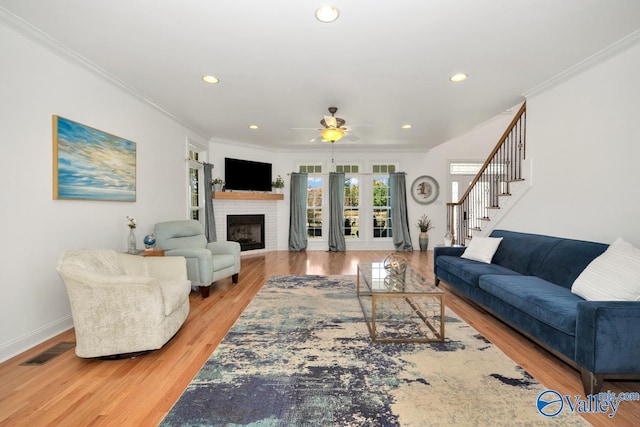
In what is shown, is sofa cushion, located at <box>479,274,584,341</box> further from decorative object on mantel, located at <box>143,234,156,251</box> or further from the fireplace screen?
the fireplace screen

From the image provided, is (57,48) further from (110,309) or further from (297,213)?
(297,213)

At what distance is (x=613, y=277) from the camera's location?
2135 millimetres

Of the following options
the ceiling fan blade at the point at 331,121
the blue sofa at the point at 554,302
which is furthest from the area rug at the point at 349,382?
the ceiling fan blade at the point at 331,121

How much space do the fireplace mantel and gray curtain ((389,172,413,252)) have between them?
301 cm

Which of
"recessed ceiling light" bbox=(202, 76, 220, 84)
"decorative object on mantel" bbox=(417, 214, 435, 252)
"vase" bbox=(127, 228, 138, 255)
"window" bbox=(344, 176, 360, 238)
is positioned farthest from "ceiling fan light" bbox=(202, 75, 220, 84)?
"decorative object on mantel" bbox=(417, 214, 435, 252)

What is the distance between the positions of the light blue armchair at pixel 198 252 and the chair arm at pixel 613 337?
3.66 metres

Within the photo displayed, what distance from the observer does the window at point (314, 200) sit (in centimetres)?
782

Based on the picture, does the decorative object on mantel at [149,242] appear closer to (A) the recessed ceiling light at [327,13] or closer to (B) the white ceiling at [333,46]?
(B) the white ceiling at [333,46]

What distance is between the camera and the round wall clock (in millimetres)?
7773

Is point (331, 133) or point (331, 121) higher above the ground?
point (331, 121)

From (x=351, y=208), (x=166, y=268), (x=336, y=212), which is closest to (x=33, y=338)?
(x=166, y=268)

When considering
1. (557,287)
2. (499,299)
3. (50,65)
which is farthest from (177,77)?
(557,287)

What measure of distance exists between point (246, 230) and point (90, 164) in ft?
14.0

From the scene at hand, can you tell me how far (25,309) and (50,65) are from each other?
2.17 meters
